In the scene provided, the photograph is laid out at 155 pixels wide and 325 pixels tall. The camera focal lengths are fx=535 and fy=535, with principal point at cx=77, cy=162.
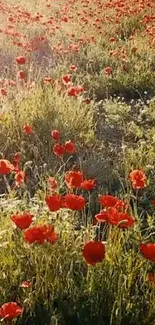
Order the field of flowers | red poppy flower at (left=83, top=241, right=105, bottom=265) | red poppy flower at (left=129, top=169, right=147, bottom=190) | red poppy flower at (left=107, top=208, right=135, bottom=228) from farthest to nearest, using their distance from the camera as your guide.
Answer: red poppy flower at (left=129, top=169, right=147, bottom=190), the field of flowers, red poppy flower at (left=107, top=208, right=135, bottom=228), red poppy flower at (left=83, top=241, right=105, bottom=265)

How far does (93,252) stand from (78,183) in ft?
1.51

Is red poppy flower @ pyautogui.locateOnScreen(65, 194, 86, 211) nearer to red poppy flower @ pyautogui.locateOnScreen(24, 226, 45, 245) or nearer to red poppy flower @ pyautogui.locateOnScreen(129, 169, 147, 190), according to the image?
red poppy flower @ pyautogui.locateOnScreen(24, 226, 45, 245)

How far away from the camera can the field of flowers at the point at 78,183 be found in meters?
2.13

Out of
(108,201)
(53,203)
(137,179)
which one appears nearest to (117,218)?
Result: (108,201)

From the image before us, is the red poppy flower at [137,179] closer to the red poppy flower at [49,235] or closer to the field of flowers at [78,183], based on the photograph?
the field of flowers at [78,183]

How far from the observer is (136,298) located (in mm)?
2166

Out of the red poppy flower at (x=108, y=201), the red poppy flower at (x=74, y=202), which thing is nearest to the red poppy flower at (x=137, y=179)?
the red poppy flower at (x=108, y=201)

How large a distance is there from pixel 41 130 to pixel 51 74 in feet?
5.91

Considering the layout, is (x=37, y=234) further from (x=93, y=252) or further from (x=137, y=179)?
(x=137, y=179)

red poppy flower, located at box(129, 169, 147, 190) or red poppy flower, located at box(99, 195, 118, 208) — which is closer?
red poppy flower, located at box(99, 195, 118, 208)

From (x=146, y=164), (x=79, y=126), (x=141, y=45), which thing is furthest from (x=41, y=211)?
(x=141, y=45)

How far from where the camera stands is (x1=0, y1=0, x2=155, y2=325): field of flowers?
2.13 meters

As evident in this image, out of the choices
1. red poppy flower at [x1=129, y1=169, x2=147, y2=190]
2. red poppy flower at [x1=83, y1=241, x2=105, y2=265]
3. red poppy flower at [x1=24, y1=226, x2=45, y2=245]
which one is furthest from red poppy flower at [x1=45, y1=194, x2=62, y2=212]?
red poppy flower at [x1=129, y1=169, x2=147, y2=190]

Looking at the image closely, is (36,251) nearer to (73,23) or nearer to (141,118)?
(141,118)
